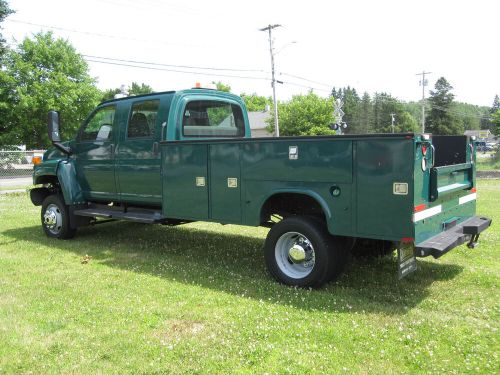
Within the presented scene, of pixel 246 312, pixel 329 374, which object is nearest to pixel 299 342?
pixel 329 374

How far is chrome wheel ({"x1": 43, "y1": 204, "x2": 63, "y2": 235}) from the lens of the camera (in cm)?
808

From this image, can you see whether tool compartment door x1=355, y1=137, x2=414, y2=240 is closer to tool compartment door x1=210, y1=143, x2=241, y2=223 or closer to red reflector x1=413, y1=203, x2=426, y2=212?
red reflector x1=413, y1=203, x2=426, y2=212

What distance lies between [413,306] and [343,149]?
1715 millimetres

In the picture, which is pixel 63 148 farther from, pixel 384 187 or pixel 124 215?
pixel 384 187

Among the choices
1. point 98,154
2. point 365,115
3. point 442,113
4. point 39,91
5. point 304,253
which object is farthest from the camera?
point 365,115

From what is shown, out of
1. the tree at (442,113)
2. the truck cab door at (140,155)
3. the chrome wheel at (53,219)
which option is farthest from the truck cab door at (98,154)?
the tree at (442,113)

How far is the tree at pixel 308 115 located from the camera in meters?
58.0

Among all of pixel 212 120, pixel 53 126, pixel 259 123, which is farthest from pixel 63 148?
pixel 259 123

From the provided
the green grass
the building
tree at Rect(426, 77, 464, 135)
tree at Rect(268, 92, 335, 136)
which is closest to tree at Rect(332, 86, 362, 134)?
tree at Rect(426, 77, 464, 135)

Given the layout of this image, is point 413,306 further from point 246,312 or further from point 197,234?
point 197,234

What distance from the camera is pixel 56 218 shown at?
8086mm

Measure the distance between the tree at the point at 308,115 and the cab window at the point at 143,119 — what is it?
50972 mm

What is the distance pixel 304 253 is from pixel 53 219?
16.6 ft

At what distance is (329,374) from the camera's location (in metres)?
3.31
